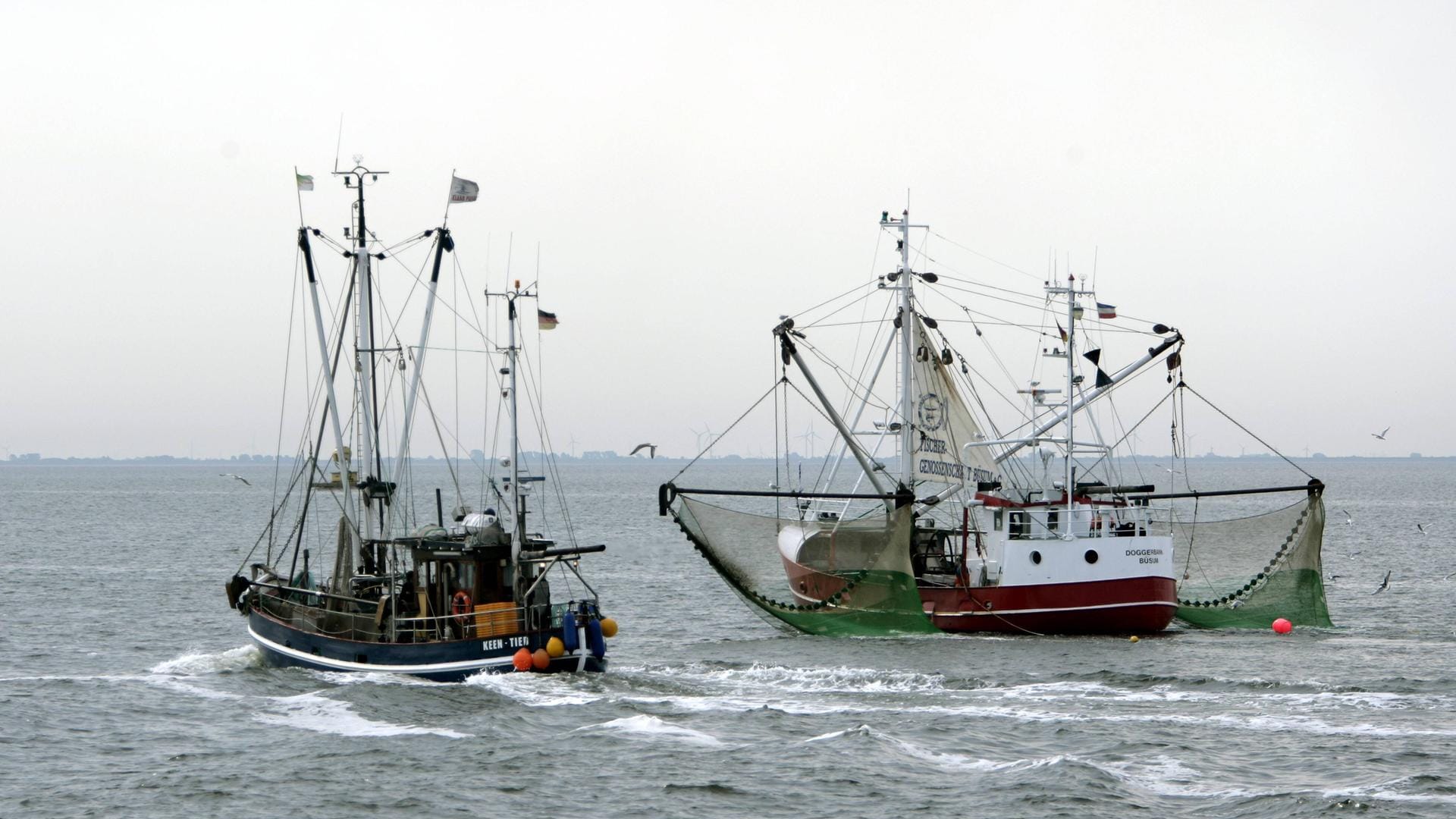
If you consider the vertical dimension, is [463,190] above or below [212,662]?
above

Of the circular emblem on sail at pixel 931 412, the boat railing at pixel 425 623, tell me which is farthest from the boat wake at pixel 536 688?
the circular emblem on sail at pixel 931 412

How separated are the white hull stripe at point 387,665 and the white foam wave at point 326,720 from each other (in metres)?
1.32

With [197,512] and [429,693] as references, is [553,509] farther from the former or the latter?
[429,693]

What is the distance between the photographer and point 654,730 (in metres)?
33.4

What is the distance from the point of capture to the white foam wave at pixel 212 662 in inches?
1722

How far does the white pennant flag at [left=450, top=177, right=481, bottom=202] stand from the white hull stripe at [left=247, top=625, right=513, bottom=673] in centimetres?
1222

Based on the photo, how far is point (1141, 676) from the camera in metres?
39.1

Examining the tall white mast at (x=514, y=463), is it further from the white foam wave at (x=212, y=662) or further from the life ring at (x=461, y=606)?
the white foam wave at (x=212, y=662)

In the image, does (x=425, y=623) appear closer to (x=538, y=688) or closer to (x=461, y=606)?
(x=461, y=606)

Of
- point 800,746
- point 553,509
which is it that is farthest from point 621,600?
point 553,509

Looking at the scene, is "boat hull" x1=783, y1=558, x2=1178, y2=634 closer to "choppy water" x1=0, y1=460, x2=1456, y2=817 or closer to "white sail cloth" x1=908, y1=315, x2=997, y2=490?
"choppy water" x1=0, y1=460, x2=1456, y2=817

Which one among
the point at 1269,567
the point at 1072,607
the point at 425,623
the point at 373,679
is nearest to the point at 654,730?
the point at 425,623

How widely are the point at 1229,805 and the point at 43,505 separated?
17931 centimetres

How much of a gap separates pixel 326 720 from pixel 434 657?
3.43m
